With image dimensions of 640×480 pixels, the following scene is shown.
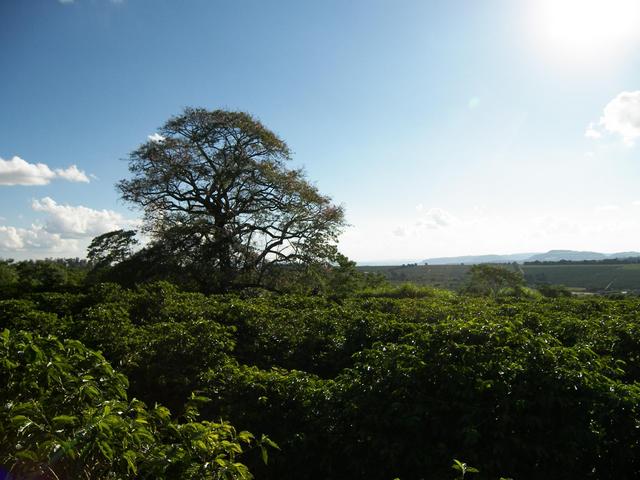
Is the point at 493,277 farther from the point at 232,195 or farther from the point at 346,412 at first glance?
the point at 346,412

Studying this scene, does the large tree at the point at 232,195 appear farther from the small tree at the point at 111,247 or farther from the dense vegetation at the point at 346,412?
the dense vegetation at the point at 346,412

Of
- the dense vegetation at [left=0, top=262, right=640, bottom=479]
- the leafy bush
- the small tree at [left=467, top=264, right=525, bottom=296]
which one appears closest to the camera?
the leafy bush

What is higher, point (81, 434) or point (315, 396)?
point (81, 434)

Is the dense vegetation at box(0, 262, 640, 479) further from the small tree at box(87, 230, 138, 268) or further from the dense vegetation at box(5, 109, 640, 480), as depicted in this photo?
the small tree at box(87, 230, 138, 268)

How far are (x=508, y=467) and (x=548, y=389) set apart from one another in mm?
828

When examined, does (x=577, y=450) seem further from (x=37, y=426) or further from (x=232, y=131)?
(x=232, y=131)

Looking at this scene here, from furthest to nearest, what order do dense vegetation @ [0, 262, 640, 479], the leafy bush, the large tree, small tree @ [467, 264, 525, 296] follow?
small tree @ [467, 264, 525, 296], the large tree, dense vegetation @ [0, 262, 640, 479], the leafy bush

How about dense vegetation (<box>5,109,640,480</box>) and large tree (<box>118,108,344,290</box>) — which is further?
large tree (<box>118,108,344,290</box>)

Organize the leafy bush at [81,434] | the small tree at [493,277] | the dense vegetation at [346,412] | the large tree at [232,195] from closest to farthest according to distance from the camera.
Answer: the leafy bush at [81,434]
the dense vegetation at [346,412]
the large tree at [232,195]
the small tree at [493,277]

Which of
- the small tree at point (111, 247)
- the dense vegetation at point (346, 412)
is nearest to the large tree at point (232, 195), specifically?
the small tree at point (111, 247)

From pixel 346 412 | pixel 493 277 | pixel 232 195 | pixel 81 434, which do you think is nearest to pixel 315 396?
pixel 346 412

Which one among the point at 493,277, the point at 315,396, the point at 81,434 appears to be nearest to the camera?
the point at 81,434

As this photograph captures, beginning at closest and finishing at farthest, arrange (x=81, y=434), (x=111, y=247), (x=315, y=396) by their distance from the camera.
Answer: (x=81, y=434) < (x=315, y=396) < (x=111, y=247)

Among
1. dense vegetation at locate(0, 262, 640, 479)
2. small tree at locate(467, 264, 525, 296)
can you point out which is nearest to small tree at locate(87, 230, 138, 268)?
dense vegetation at locate(0, 262, 640, 479)
